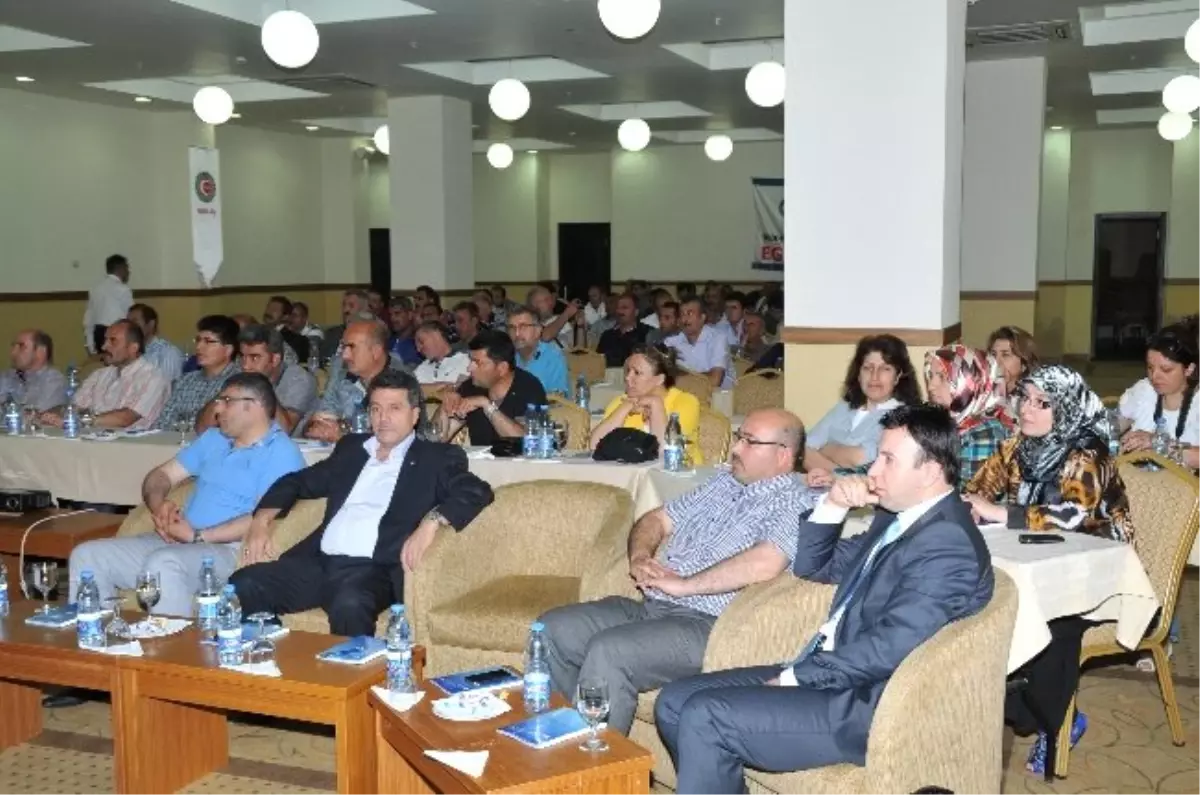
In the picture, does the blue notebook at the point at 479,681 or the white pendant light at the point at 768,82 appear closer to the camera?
the blue notebook at the point at 479,681

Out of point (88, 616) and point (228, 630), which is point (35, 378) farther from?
point (228, 630)

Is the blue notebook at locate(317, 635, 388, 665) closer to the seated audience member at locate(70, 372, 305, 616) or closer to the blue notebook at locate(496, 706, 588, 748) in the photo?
the blue notebook at locate(496, 706, 588, 748)

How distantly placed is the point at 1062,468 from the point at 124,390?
4921 millimetres

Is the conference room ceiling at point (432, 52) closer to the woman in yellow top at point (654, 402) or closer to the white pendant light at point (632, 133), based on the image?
the white pendant light at point (632, 133)

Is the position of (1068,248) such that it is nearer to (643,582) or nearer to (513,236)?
(513,236)

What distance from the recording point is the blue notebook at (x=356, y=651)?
3320 millimetres

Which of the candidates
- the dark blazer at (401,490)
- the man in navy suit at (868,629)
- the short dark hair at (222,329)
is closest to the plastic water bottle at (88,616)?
the dark blazer at (401,490)

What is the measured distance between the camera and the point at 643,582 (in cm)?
360

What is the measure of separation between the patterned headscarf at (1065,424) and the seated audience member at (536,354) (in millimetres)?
3264

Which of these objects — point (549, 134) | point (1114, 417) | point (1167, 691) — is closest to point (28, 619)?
point (1167, 691)

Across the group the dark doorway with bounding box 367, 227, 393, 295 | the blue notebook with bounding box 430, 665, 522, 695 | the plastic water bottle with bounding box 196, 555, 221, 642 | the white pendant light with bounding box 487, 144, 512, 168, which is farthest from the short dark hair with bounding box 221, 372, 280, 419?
the dark doorway with bounding box 367, 227, 393, 295

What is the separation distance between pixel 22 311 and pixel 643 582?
1097cm

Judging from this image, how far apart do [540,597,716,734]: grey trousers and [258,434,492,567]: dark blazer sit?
0.70 metres

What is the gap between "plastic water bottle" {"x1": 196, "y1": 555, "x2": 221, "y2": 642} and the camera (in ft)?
11.7
